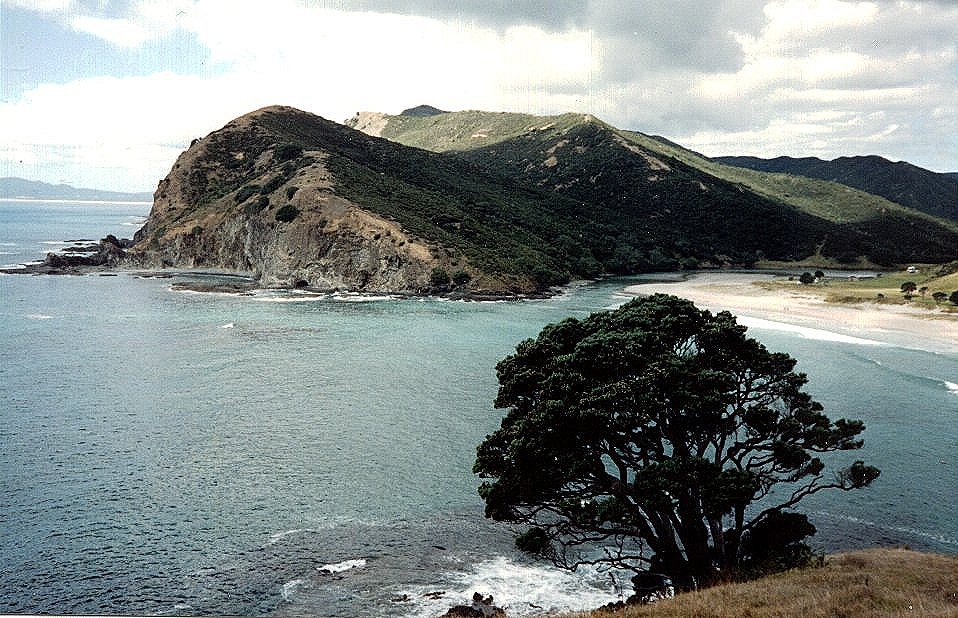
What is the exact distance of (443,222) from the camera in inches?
4828

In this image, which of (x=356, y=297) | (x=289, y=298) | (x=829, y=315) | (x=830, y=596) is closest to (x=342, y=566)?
(x=830, y=596)

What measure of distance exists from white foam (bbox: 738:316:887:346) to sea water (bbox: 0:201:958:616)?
0.83m

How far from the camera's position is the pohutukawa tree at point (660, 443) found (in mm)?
20203

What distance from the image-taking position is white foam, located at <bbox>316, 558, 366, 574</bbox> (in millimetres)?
25031

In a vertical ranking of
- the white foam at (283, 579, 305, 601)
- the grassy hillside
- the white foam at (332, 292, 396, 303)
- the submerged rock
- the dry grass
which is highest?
the grassy hillside

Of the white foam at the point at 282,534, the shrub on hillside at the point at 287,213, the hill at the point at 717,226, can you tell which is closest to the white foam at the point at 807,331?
the white foam at the point at 282,534

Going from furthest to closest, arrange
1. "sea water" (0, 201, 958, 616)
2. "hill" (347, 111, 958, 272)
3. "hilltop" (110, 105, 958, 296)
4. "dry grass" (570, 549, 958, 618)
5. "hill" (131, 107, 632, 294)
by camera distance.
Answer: "hill" (347, 111, 958, 272) → "hilltop" (110, 105, 958, 296) → "hill" (131, 107, 632, 294) → "sea water" (0, 201, 958, 616) → "dry grass" (570, 549, 958, 618)

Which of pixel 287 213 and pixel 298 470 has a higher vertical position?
pixel 287 213

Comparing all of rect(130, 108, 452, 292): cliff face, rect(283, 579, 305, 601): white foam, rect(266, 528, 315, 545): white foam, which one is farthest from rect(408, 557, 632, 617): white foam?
rect(130, 108, 452, 292): cliff face

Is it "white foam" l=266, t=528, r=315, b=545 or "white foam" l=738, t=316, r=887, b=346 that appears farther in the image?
"white foam" l=738, t=316, r=887, b=346

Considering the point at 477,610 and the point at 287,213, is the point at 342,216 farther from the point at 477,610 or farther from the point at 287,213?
the point at 477,610

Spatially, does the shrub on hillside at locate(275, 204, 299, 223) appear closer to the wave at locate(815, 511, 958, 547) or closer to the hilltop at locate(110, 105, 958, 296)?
the hilltop at locate(110, 105, 958, 296)

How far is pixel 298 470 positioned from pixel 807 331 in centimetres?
5784

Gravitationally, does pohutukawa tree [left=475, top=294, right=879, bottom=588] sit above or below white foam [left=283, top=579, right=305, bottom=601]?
above
